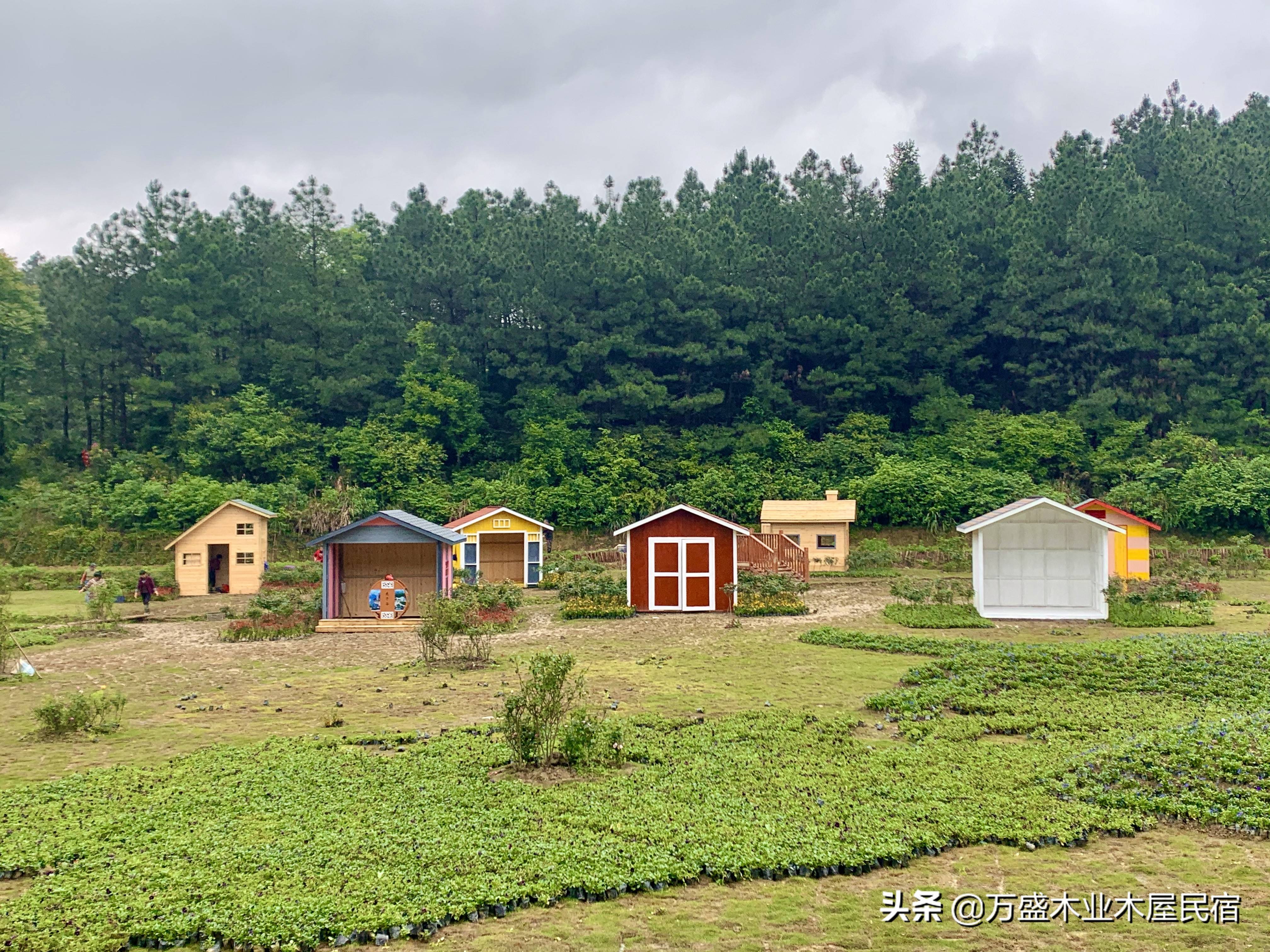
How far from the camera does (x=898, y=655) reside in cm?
1698

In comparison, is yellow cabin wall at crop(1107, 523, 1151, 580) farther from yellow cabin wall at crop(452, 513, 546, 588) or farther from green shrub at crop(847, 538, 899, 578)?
yellow cabin wall at crop(452, 513, 546, 588)

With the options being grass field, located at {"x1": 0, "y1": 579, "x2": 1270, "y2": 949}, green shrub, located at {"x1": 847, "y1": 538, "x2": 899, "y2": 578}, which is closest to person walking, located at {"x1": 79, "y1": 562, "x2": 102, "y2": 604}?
grass field, located at {"x1": 0, "y1": 579, "x2": 1270, "y2": 949}

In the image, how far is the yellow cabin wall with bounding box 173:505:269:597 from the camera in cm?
3039

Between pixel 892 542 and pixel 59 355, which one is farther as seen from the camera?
pixel 59 355

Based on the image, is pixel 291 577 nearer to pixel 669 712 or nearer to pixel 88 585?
pixel 88 585

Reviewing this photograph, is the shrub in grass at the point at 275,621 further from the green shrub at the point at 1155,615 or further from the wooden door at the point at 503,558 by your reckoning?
the green shrub at the point at 1155,615

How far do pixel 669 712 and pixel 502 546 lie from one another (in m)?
21.3

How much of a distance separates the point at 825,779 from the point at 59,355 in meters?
56.3

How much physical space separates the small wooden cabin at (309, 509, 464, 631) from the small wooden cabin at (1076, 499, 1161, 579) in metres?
19.7

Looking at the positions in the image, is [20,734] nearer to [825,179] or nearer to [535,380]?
[535,380]

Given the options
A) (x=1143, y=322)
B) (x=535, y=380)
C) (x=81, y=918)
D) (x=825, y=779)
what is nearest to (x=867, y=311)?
(x=1143, y=322)

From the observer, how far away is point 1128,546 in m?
28.9

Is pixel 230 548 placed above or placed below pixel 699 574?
above

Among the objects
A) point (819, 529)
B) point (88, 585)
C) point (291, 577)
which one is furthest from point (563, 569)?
point (88, 585)
